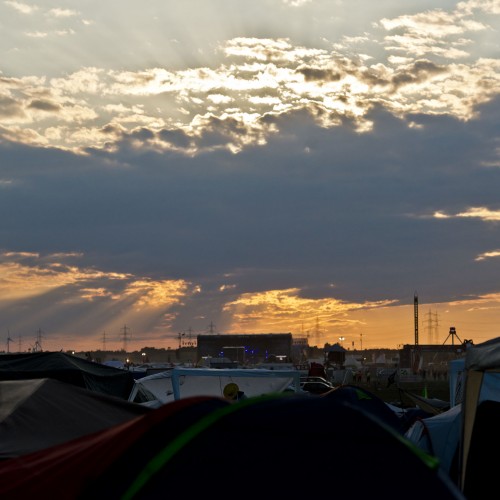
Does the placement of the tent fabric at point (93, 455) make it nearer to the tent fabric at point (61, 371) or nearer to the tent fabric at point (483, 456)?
the tent fabric at point (483, 456)

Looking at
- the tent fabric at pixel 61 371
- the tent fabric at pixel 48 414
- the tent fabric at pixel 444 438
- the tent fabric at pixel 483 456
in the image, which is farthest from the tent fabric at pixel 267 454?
the tent fabric at pixel 61 371

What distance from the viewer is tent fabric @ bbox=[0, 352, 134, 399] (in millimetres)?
20781

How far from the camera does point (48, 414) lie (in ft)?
31.1

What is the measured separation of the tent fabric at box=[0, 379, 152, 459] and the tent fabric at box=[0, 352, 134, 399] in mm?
10776

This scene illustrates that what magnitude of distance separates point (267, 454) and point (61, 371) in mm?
16129

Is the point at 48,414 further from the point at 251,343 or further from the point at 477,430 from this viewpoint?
the point at 251,343

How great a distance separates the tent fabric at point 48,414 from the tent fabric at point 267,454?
333 cm

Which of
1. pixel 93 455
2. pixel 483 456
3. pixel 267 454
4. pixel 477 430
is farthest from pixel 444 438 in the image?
pixel 93 455

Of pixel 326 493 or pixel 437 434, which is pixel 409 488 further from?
pixel 437 434

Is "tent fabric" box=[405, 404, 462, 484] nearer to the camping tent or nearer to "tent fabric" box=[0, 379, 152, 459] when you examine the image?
the camping tent

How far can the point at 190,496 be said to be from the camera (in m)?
5.67

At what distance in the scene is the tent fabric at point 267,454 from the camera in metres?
5.55

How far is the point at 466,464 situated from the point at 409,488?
592cm

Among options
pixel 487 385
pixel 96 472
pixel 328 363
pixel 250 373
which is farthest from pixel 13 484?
pixel 328 363
